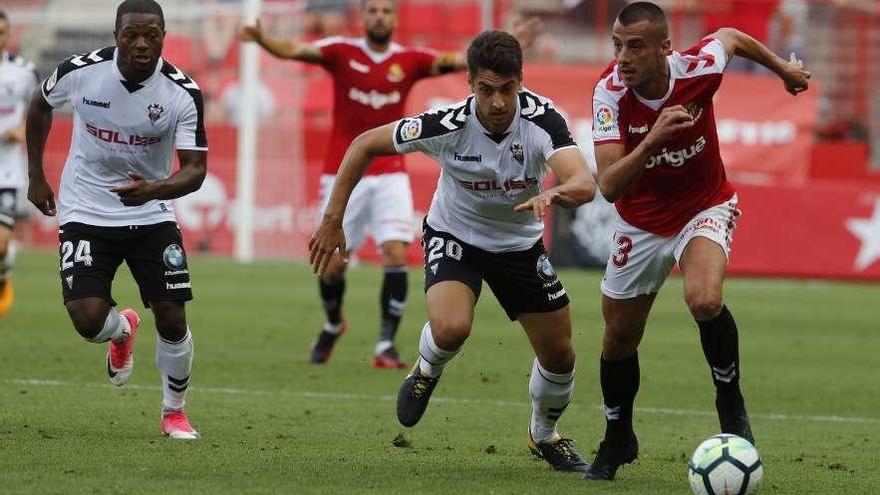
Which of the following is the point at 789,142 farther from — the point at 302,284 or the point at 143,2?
the point at 143,2

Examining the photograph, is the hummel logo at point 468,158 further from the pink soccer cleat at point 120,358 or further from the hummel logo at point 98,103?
the pink soccer cleat at point 120,358

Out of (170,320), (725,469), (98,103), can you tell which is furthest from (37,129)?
(725,469)

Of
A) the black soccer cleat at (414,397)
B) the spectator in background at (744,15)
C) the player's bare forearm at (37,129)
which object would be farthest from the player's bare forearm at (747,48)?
the spectator in background at (744,15)

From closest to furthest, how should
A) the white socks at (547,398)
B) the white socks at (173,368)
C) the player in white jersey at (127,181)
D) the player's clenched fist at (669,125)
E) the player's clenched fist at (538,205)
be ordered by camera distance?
the player's clenched fist at (538,205), the player's clenched fist at (669,125), the white socks at (547,398), the player in white jersey at (127,181), the white socks at (173,368)

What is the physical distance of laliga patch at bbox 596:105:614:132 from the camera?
24.6 ft

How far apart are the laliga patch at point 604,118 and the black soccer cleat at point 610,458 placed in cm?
156

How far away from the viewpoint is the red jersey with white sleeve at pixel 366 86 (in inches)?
526

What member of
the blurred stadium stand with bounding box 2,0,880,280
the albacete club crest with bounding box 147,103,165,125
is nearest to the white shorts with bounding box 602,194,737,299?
the albacete club crest with bounding box 147,103,165,125

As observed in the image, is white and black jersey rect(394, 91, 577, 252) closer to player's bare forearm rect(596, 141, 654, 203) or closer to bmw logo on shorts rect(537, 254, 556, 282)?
bmw logo on shorts rect(537, 254, 556, 282)

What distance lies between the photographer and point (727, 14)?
29.5m

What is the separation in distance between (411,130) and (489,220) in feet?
2.28

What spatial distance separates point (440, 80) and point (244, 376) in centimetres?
1491

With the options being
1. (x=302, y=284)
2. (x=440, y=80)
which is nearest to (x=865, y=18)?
(x=440, y=80)

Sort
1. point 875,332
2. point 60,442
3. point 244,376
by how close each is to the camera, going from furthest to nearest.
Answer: point 875,332 < point 244,376 < point 60,442
